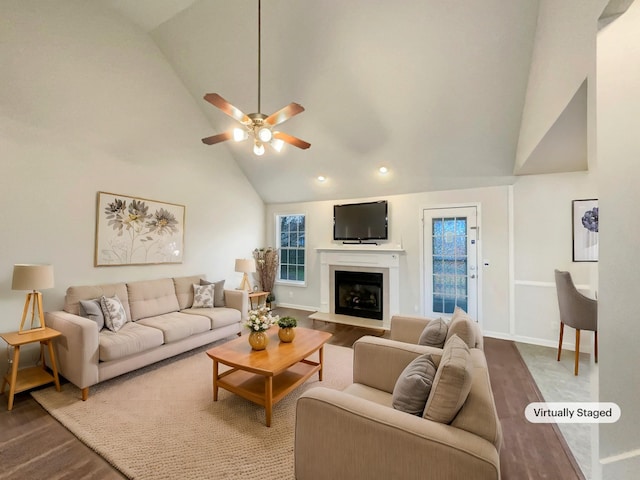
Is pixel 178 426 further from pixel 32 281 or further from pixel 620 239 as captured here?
pixel 620 239

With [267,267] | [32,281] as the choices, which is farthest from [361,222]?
[32,281]

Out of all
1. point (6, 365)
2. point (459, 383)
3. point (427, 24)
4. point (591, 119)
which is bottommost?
point (6, 365)

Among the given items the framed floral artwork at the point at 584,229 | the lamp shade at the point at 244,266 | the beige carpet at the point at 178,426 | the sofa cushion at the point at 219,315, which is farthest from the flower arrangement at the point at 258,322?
the framed floral artwork at the point at 584,229

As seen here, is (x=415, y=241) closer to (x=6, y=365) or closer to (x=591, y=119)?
(x=591, y=119)

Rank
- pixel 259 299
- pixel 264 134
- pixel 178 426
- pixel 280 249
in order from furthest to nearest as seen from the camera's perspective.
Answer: pixel 280 249 < pixel 259 299 < pixel 264 134 < pixel 178 426

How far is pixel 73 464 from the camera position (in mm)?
1791

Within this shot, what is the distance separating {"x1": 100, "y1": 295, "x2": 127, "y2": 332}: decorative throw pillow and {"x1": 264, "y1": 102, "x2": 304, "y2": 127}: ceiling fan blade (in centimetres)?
261

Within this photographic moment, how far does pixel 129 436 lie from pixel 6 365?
1885 millimetres

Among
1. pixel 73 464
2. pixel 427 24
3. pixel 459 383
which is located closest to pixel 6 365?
pixel 73 464

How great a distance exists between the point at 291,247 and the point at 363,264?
1794mm

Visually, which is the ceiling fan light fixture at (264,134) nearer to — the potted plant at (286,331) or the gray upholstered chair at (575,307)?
the potted plant at (286,331)

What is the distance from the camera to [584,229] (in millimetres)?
3637

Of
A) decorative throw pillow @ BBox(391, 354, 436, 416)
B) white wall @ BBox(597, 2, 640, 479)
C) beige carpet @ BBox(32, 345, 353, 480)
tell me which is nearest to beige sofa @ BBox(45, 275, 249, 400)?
beige carpet @ BBox(32, 345, 353, 480)
